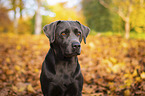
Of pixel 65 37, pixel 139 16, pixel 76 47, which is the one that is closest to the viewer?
pixel 76 47

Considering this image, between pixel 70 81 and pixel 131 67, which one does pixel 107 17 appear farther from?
pixel 70 81

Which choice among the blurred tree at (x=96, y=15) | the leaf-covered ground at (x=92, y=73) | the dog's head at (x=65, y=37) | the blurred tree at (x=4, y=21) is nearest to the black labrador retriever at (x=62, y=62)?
the dog's head at (x=65, y=37)

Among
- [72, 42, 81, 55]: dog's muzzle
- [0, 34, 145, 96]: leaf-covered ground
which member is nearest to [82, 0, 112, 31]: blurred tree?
[0, 34, 145, 96]: leaf-covered ground

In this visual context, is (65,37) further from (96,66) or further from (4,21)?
(4,21)

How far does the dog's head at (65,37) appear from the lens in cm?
250

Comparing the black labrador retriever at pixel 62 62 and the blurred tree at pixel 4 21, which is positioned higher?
the blurred tree at pixel 4 21

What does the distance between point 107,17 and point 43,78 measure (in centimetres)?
2194

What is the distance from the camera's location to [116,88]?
12.7 ft

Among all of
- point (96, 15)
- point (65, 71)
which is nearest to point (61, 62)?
point (65, 71)

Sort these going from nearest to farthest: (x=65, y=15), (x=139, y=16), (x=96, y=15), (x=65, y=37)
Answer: (x=65, y=37) → (x=139, y=16) → (x=65, y=15) → (x=96, y=15)

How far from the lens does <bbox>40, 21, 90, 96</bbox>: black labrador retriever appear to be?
254 centimetres

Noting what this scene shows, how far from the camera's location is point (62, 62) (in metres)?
2.70

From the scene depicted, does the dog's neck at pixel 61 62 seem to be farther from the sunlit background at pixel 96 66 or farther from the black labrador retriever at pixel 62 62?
the sunlit background at pixel 96 66

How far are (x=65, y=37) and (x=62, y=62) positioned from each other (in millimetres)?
443
